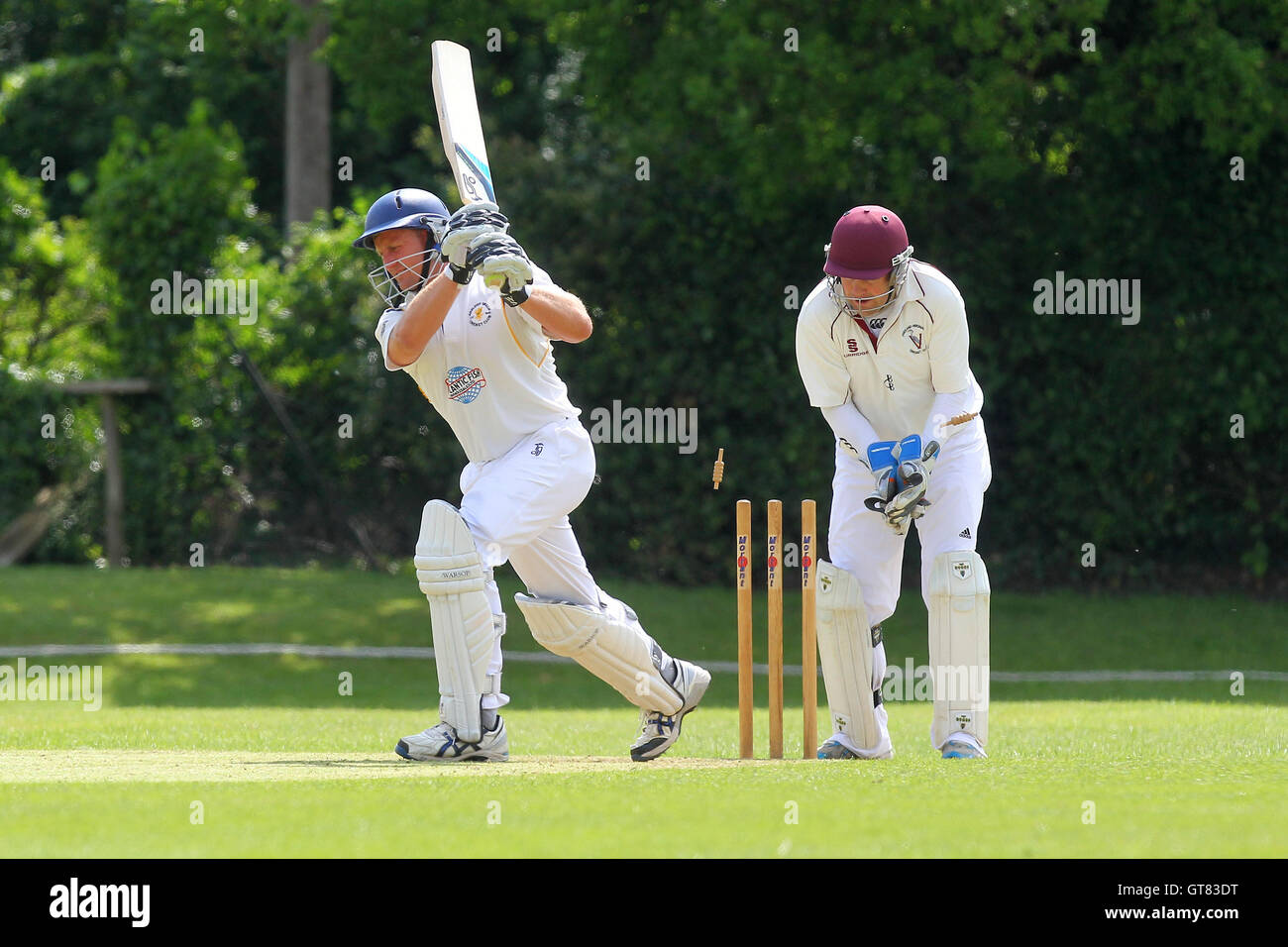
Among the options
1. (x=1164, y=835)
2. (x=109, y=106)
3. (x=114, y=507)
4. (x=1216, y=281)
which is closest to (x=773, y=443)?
(x=1216, y=281)

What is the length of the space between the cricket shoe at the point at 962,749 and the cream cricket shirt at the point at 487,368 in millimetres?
1709

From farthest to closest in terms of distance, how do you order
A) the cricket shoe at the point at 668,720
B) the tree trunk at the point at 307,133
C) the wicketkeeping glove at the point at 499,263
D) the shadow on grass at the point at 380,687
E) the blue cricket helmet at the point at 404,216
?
the tree trunk at the point at 307,133 → the shadow on grass at the point at 380,687 → the cricket shoe at the point at 668,720 → the blue cricket helmet at the point at 404,216 → the wicketkeeping glove at the point at 499,263

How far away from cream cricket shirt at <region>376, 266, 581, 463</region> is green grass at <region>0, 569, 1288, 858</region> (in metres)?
1.13

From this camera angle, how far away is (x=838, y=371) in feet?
20.7

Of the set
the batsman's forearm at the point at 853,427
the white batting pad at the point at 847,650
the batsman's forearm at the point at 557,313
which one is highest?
the batsman's forearm at the point at 557,313

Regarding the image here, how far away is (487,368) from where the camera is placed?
240 inches

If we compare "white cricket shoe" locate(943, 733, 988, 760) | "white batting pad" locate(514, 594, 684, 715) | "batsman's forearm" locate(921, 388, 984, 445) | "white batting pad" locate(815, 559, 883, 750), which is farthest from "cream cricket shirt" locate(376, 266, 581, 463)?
"white cricket shoe" locate(943, 733, 988, 760)

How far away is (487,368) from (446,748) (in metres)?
1.26

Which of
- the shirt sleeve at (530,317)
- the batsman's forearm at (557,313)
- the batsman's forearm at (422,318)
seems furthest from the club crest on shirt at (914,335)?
→ the batsman's forearm at (422,318)

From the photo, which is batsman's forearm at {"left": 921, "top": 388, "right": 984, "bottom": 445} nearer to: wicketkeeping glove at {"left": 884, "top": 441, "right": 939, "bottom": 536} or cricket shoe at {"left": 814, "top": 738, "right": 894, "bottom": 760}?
wicketkeeping glove at {"left": 884, "top": 441, "right": 939, "bottom": 536}

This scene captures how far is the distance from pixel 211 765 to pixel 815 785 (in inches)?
74.4

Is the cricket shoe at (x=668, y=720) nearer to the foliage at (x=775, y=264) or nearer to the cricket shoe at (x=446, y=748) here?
the cricket shoe at (x=446, y=748)

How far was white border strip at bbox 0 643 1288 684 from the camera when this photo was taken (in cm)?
1070

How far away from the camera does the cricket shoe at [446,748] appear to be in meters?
5.82
